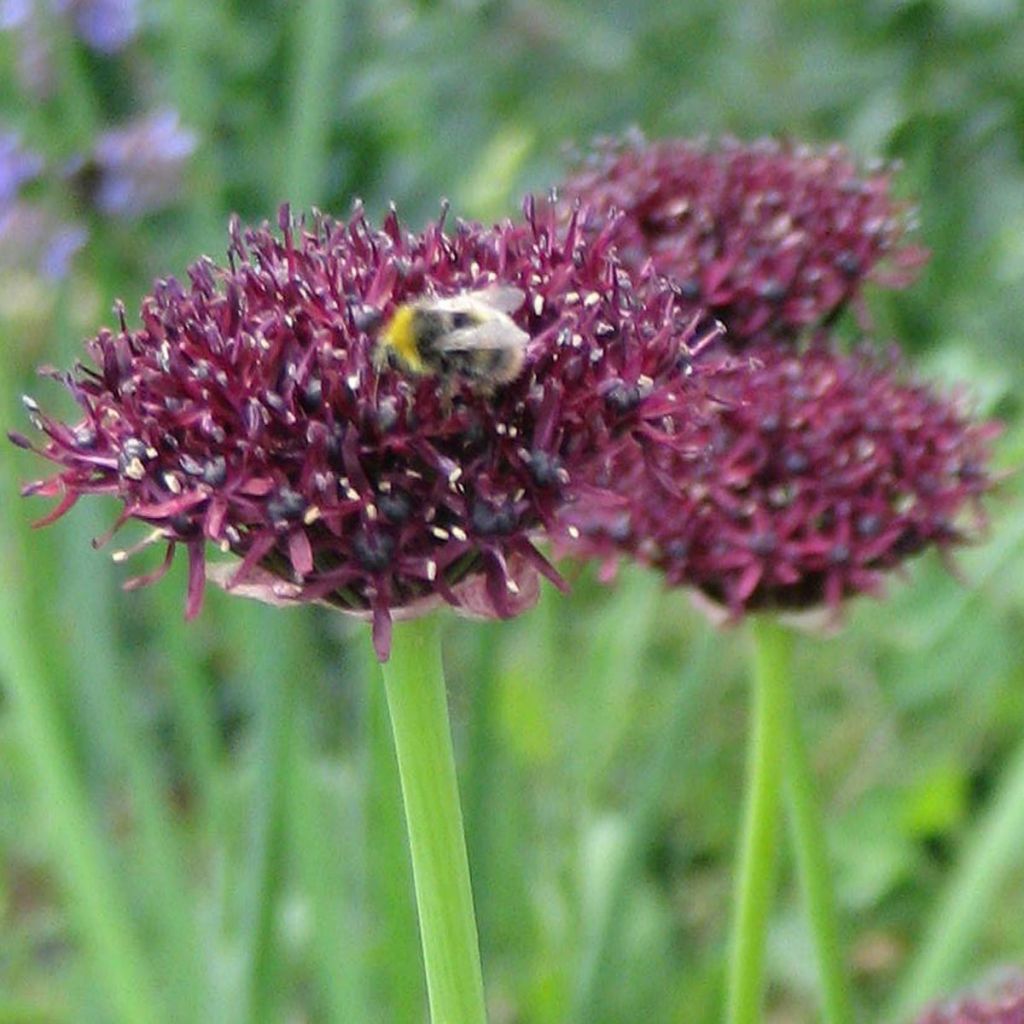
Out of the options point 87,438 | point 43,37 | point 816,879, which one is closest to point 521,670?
point 43,37

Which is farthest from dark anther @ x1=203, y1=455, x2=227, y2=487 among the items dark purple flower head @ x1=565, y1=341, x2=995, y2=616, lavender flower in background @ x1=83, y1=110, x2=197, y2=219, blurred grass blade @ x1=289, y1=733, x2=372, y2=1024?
lavender flower in background @ x1=83, y1=110, x2=197, y2=219

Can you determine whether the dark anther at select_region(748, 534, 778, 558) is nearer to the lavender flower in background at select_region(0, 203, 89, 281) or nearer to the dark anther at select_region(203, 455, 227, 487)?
the dark anther at select_region(203, 455, 227, 487)

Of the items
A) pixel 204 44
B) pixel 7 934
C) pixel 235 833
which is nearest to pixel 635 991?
pixel 235 833

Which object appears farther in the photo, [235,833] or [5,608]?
[235,833]

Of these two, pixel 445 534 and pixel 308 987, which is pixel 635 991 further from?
pixel 445 534

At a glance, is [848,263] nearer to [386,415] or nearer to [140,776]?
[386,415]

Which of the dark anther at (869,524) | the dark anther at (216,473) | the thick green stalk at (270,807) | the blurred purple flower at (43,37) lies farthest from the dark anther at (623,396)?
the blurred purple flower at (43,37)
